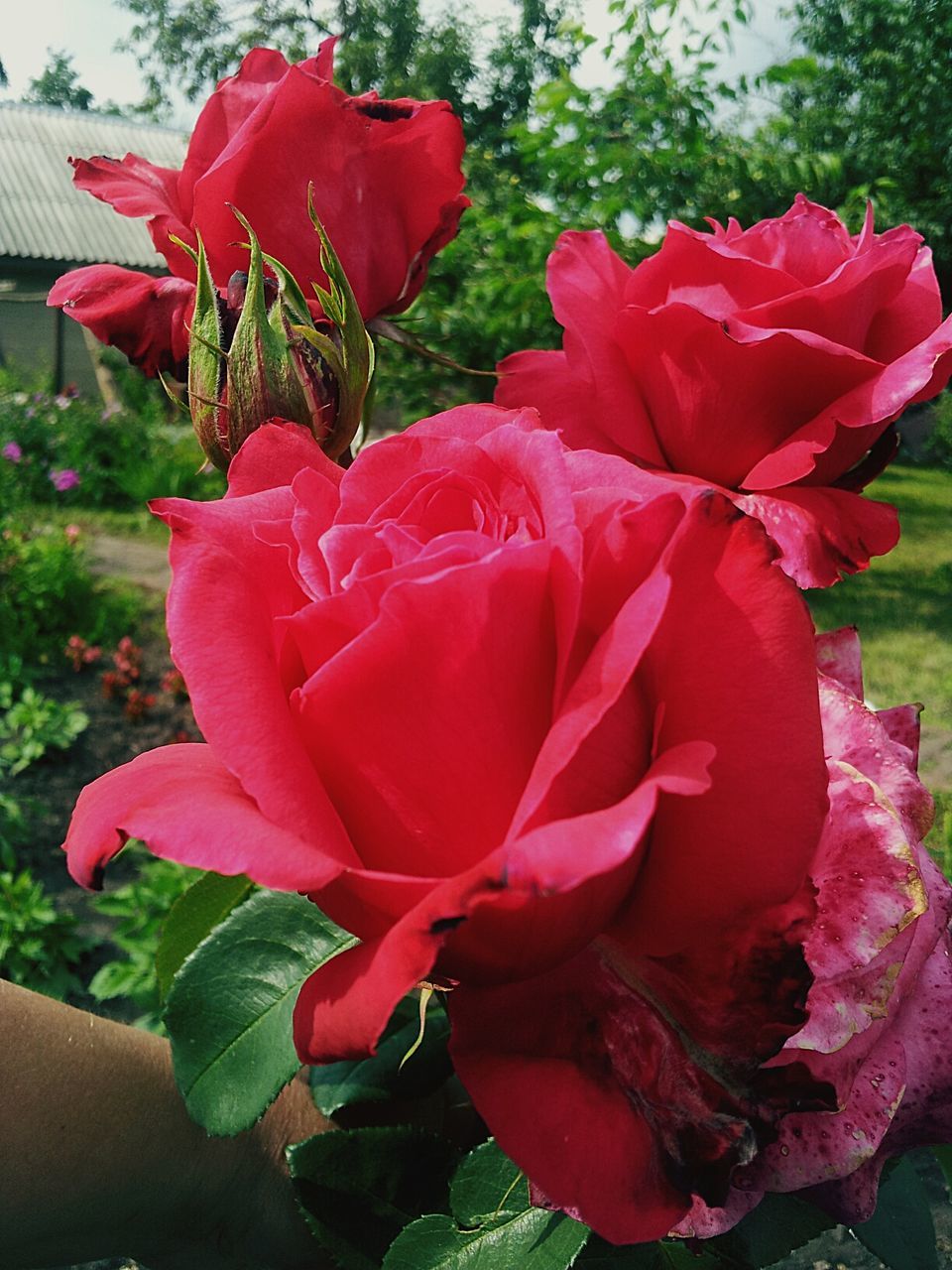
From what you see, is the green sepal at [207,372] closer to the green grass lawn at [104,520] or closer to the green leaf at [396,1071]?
the green leaf at [396,1071]

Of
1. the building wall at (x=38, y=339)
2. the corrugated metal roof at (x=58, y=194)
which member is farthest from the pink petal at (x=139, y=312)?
the corrugated metal roof at (x=58, y=194)

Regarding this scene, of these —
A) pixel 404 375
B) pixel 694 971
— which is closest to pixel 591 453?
pixel 694 971

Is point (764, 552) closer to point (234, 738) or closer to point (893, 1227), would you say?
point (234, 738)

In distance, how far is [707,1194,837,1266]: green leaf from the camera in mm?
362

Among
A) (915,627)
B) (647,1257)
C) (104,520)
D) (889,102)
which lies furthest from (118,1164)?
(889,102)

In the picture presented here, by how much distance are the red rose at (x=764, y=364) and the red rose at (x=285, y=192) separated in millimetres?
71

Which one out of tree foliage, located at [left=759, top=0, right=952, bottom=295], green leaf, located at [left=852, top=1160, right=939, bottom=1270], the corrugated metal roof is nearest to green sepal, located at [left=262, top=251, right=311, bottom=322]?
green leaf, located at [left=852, top=1160, right=939, bottom=1270]

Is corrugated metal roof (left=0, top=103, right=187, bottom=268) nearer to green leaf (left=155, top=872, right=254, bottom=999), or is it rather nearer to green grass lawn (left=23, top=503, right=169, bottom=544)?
green grass lawn (left=23, top=503, right=169, bottom=544)

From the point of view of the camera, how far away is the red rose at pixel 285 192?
1.37ft

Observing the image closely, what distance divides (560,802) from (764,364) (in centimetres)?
24

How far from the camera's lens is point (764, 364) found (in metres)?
0.40

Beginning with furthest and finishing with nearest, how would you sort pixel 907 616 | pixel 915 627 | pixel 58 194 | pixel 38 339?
1. pixel 58 194
2. pixel 38 339
3. pixel 907 616
4. pixel 915 627

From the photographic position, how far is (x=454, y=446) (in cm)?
29

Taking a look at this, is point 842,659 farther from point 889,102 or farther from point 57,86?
point 57,86
